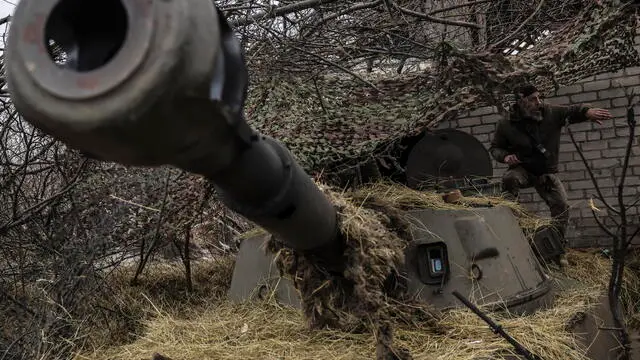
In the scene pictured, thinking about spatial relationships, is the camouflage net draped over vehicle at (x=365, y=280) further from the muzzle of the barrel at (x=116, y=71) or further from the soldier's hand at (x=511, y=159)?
the soldier's hand at (x=511, y=159)

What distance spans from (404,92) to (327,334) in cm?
211

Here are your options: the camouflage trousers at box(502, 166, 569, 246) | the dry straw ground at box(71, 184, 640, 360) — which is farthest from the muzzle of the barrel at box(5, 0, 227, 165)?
the camouflage trousers at box(502, 166, 569, 246)

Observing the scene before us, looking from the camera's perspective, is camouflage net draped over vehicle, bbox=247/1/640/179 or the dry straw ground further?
camouflage net draped over vehicle, bbox=247/1/640/179

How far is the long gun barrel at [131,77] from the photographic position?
1.25 m

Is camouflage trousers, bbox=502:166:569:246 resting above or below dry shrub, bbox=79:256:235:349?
above

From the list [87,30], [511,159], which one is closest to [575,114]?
[511,159]

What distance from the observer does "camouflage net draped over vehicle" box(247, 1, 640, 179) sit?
3996mm

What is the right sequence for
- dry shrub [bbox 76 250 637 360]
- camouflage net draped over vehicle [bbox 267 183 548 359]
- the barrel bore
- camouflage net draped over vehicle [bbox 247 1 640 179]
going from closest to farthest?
the barrel bore → camouflage net draped over vehicle [bbox 267 183 548 359] → dry shrub [bbox 76 250 637 360] → camouflage net draped over vehicle [bbox 247 1 640 179]

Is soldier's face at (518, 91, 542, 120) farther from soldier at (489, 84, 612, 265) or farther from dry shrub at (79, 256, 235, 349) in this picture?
dry shrub at (79, 256, 235, 349)

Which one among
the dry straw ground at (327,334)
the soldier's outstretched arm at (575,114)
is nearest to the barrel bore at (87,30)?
the dry straw ground at (327,334)

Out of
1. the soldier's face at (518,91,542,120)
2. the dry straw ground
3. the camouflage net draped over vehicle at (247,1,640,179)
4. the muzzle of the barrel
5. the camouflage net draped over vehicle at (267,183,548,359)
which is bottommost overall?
the dry straw ground

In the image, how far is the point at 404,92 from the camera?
4.91 metres

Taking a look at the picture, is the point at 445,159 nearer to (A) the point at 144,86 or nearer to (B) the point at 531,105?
(B) the point at 531,105

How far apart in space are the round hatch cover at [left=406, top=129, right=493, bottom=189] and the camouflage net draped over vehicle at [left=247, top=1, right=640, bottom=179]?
28 cm
